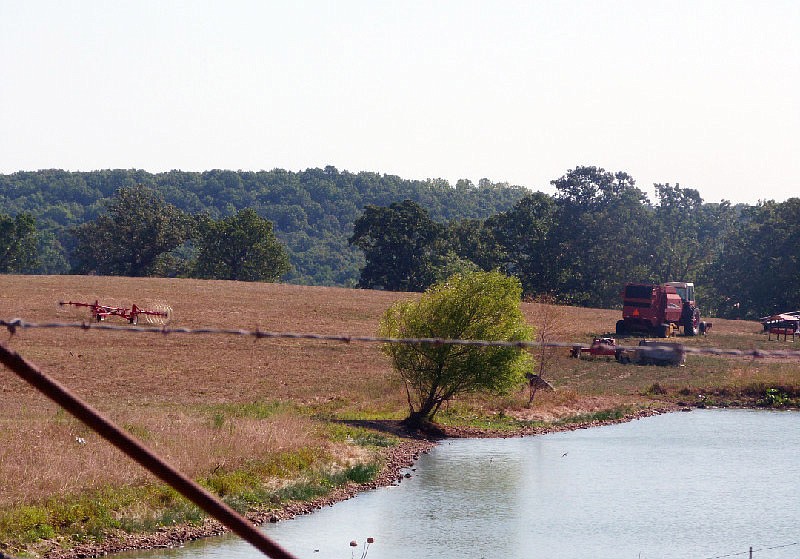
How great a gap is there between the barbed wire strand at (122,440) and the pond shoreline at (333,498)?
63.3 ft

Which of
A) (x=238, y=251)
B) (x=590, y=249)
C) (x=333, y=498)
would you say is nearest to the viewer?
(x=333, y=498)

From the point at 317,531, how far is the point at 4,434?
10.3 meters

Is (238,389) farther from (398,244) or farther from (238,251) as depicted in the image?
(238,251)

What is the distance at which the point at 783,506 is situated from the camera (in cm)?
3494

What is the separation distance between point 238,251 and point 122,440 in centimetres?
12418

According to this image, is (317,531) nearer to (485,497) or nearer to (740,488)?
(485,497)

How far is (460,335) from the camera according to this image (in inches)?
1853

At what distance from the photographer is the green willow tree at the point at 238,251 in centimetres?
12838

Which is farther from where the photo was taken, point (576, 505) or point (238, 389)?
point (238, 389)

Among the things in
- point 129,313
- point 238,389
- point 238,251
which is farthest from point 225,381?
point 238,251

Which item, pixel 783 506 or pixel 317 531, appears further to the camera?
pixel 783 506

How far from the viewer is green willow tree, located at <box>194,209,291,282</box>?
421 ft

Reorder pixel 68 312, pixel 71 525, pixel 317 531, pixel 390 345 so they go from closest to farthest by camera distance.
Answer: pixel 71 525
pixel 317 531
pixel 390 345
pixel 68 312

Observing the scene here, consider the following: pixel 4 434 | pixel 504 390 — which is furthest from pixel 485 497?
pixel 4 434
